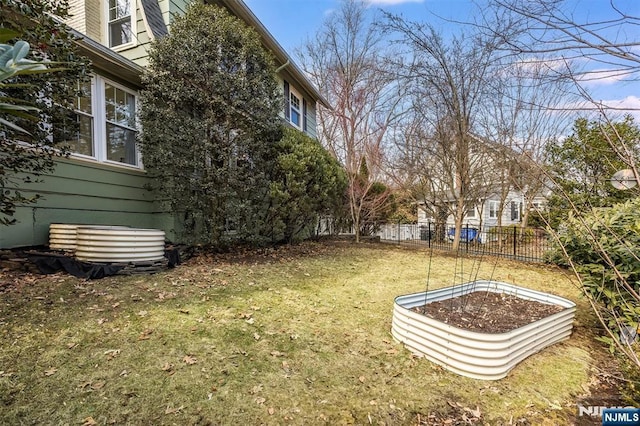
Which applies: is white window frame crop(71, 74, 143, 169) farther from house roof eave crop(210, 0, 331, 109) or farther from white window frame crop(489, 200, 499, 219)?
white window frame crop(489, 200, 499, 219)

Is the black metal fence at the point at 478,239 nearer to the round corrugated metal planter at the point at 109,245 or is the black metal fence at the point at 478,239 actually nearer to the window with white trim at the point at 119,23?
the round corrugated metal planter at the point at 109,245

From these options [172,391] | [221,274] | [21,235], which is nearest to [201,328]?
[172,391]

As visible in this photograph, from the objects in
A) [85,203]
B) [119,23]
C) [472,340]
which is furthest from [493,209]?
[85,203]

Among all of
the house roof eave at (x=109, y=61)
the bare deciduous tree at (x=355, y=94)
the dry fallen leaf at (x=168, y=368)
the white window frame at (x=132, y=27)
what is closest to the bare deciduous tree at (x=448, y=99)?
the bare deciduous tree at (x=355, y=94)

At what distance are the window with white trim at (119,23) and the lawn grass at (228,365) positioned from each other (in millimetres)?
6196

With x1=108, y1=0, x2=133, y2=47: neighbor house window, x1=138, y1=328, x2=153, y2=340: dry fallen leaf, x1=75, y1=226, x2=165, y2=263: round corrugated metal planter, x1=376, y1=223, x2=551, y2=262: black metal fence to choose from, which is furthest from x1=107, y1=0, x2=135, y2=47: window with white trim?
x1=376, y1=223, x2=551, y2=262: black metal fence

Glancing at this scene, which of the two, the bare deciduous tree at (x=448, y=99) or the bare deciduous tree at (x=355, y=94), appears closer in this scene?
the bare deciduous tree at (x=448, y=99)

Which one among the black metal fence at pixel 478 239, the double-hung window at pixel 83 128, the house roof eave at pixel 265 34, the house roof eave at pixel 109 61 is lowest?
the black metal fence at pixel 478 239

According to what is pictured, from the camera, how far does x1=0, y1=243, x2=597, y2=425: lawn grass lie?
2.20m

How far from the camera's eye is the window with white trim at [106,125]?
5941 mm

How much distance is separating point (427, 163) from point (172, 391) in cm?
1148

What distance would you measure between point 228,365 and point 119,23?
8731mm

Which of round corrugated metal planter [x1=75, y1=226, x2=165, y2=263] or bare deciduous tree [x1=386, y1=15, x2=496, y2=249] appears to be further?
bare deciduous tree [x1=386, y1=15, x2=496, y2=249]

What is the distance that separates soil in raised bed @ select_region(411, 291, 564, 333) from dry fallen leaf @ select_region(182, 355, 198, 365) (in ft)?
7.49
